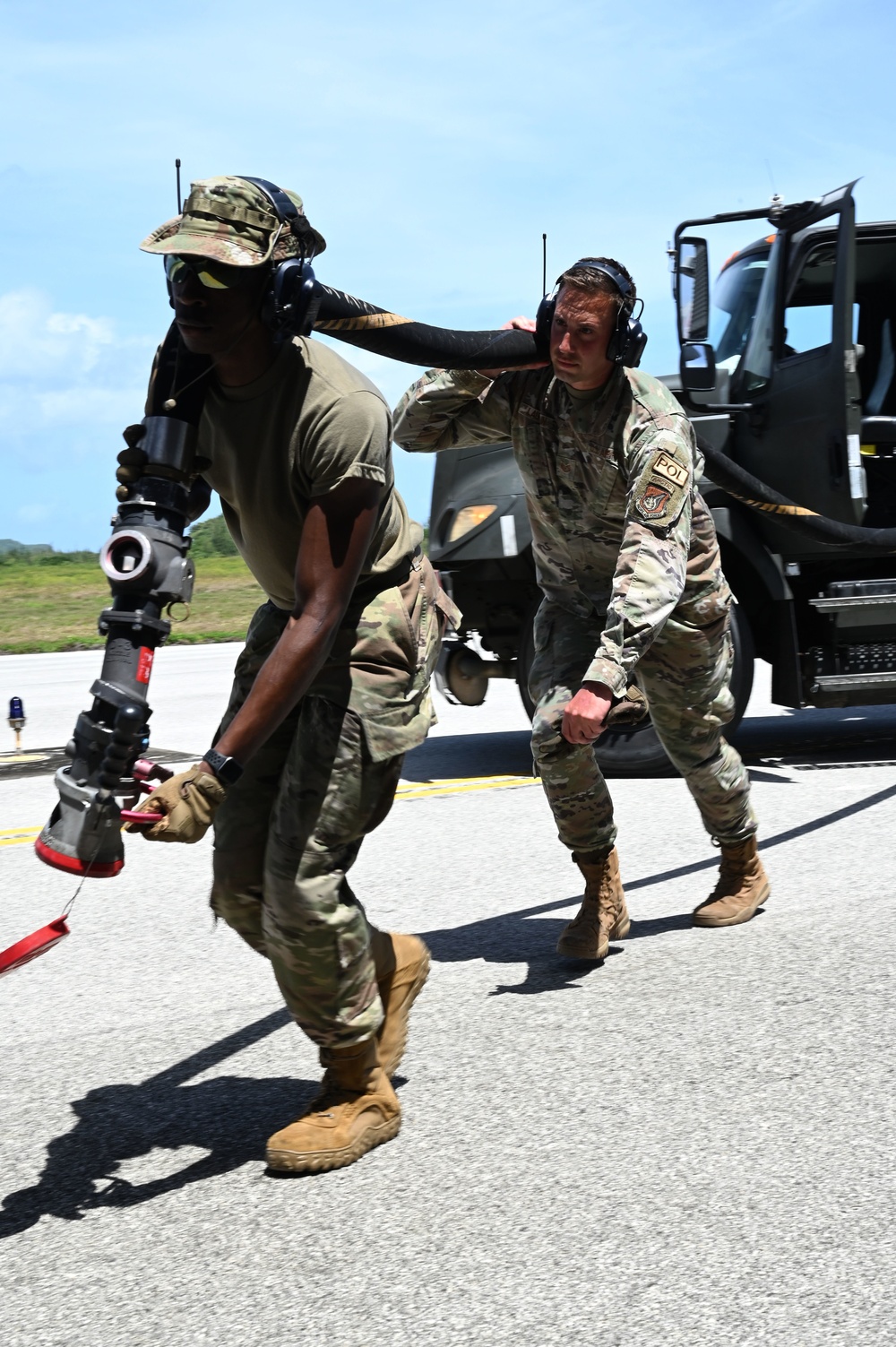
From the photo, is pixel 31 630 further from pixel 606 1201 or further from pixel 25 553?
pixel 606 1201

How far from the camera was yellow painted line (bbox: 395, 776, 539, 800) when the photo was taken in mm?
8250

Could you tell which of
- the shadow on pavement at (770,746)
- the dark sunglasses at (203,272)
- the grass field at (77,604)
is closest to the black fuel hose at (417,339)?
the dark sunglasses at (203,272)

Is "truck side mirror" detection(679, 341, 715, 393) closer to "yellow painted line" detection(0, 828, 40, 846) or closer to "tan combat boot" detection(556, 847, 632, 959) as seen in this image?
"tan combat boot" detection(556, 847, 632, 959)

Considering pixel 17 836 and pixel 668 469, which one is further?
pixel 17 836

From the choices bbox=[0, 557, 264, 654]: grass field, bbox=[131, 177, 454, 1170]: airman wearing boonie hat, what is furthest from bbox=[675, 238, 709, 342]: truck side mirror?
bbox=[0, 557, 264, 654]: grass field

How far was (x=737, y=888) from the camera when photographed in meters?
5.39

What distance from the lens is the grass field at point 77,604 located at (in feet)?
72.3

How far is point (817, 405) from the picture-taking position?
27.1ft

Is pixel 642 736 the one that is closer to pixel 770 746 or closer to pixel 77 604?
pixel 770 746

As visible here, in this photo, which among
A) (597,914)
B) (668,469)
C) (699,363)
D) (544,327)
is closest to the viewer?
(668,469)

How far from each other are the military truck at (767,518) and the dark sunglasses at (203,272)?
512 centimetres

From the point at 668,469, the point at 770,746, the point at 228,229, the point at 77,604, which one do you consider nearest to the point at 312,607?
the point at 228,229

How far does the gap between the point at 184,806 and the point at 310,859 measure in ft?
1.44

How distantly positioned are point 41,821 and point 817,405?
14.7 ft
